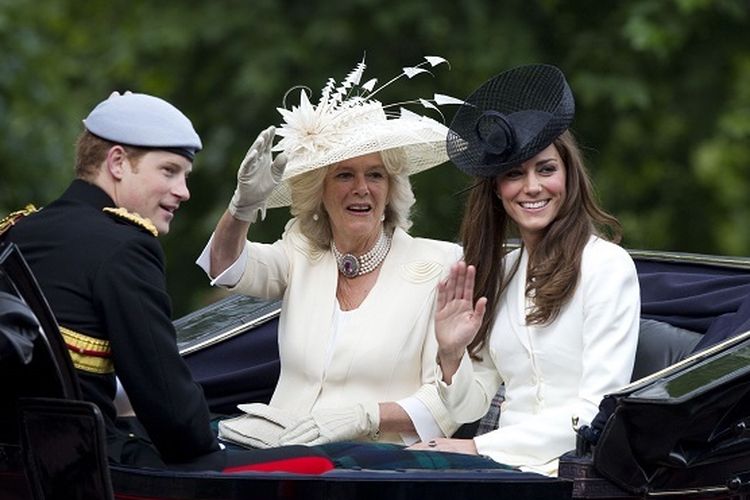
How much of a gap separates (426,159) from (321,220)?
341mm

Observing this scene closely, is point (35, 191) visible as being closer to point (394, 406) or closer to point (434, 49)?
point (434, 49)

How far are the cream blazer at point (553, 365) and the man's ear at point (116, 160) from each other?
1037 mm

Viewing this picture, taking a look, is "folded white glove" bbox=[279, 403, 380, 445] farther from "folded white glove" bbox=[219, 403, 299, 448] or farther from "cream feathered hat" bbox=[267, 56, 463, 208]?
"cream feathered hat" bbox=[267, 56, 463, 208]

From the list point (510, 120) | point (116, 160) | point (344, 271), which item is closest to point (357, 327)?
point (344, 271)

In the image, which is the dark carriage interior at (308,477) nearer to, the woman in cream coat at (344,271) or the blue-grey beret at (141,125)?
the blue-grey beret at (141,125)

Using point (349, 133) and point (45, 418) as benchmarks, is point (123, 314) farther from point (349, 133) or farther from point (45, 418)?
point (349, 133)

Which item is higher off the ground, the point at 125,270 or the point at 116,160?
the point at 116,160

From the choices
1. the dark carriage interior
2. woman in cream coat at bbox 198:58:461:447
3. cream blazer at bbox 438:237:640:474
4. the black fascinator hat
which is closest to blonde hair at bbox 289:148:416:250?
woman in cream coat at bbox 198:58:461:447

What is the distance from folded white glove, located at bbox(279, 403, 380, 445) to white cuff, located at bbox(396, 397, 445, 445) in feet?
0.27

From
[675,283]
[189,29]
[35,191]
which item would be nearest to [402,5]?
[189,29]

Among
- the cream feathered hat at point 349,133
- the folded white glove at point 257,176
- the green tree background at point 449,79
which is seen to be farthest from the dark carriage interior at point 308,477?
the green tree background at point 449,79

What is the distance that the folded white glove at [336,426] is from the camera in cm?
461

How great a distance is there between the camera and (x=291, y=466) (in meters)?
4.10

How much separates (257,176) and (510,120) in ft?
2.25
